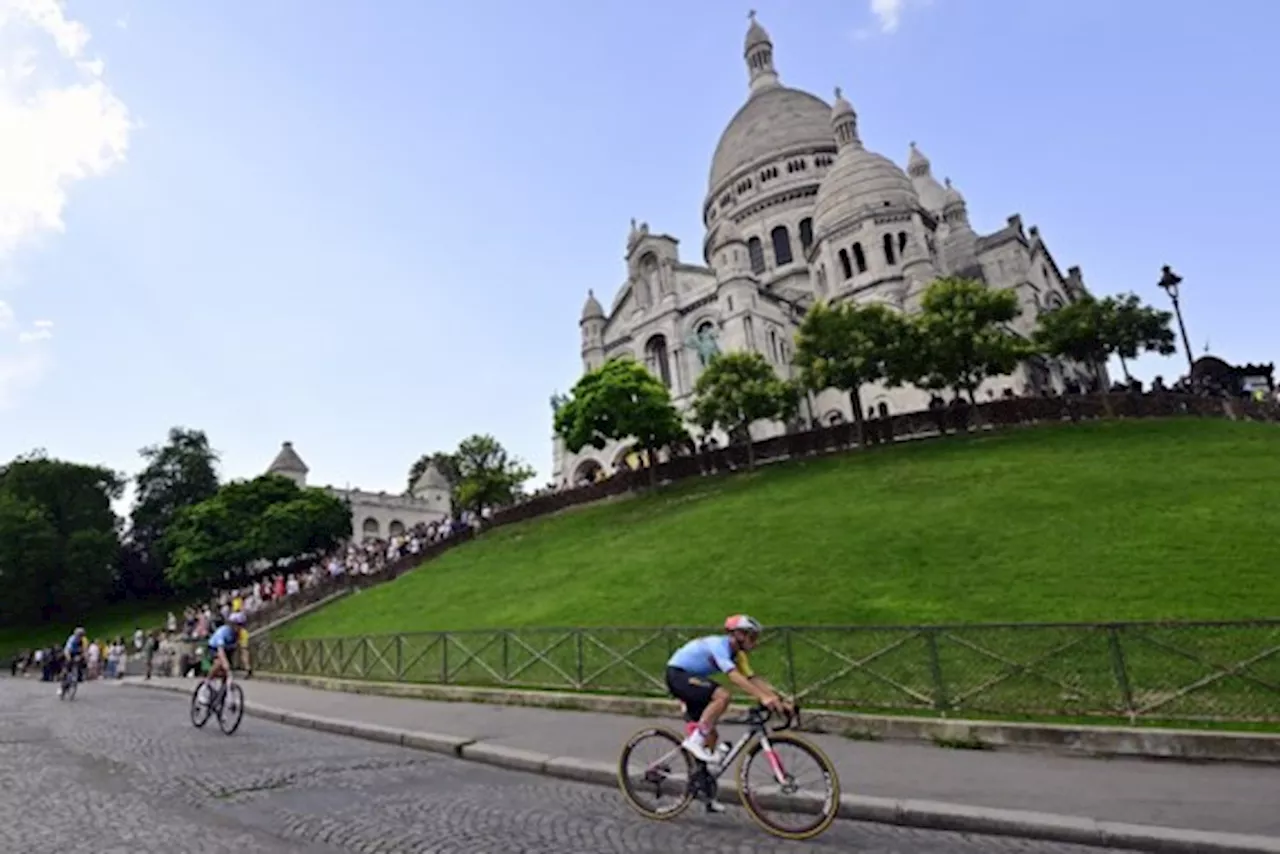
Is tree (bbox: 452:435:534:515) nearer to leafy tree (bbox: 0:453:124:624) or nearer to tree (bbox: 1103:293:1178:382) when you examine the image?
leafy tree (bbox: 0:453:124:624)

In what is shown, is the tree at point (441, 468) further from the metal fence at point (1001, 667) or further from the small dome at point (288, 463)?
the metal fence at point (1001, 667)

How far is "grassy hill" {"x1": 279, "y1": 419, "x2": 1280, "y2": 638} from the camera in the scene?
13742mm

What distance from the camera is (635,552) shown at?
78.3 feet

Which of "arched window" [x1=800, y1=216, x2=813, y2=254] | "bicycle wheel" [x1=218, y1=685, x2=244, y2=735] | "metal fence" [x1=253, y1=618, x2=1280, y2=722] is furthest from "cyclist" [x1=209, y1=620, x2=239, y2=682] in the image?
"arched window" [x1=800, y1=216, x2=813, y2=254]

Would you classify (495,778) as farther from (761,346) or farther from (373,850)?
(761,346)

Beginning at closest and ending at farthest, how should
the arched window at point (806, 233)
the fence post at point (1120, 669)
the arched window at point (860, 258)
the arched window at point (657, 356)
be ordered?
1. the fence post at point (1120, 669)
2. the arched window at point (860, 258)
3. the arched window at point (657, 356)
4. the arched window at point (806, 233)

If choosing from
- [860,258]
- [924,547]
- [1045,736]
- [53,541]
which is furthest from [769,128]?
[1045,736]

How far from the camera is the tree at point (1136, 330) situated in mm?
36812

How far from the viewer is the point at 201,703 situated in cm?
1270

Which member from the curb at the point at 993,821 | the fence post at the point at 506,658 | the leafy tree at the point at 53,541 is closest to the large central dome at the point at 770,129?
the leafy tree at the point at 53,541

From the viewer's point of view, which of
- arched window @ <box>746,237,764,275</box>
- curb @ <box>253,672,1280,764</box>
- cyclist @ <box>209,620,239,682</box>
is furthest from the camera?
arched window @ <box>746,237,764,275</box>

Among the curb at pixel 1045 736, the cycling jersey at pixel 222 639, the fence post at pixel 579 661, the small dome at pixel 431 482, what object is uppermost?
the small dome at pixel 431 482

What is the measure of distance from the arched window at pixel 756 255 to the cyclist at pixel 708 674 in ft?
217

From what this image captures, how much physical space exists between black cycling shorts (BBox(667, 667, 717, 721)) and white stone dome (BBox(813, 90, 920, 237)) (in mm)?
54411
